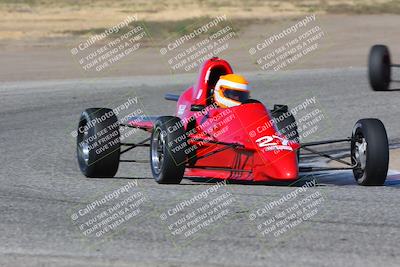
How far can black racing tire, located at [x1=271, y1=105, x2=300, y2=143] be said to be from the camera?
47.5 feet

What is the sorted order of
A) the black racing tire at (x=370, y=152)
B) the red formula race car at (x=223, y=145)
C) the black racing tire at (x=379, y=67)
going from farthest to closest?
the black racing tire at (x=379, y=67), the red formula race car at (x=223, y=145), the black racing tire at (x=370, y=152)

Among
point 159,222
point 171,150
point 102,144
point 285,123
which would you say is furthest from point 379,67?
point 159,222

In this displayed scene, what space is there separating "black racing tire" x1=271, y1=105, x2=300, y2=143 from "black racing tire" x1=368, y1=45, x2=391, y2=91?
9038 mm

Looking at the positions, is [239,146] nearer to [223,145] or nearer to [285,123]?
[223,145]

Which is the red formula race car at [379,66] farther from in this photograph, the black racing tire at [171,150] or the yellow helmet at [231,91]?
the black racing tire at [171,150]

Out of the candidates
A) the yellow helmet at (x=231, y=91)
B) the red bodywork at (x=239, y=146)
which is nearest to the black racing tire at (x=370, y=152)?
the red bodywork at (x=239, y=146)

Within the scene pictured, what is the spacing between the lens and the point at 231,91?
46.1 ft

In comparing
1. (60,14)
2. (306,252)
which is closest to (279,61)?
(60,14)

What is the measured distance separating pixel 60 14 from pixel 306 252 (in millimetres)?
41093

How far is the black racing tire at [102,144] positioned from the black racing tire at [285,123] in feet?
7.02

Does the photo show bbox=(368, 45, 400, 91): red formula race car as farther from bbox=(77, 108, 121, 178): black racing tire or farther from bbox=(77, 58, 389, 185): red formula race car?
bbox=(77, 108, 121, 178): black racing tire

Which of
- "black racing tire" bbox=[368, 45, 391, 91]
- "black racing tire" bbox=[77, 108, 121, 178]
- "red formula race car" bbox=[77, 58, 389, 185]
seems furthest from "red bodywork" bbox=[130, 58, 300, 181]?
"black racing tire" bbox=[368, 45, 391, 91]

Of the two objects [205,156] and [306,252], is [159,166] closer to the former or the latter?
[205,156]

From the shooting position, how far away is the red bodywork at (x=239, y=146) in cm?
1257
